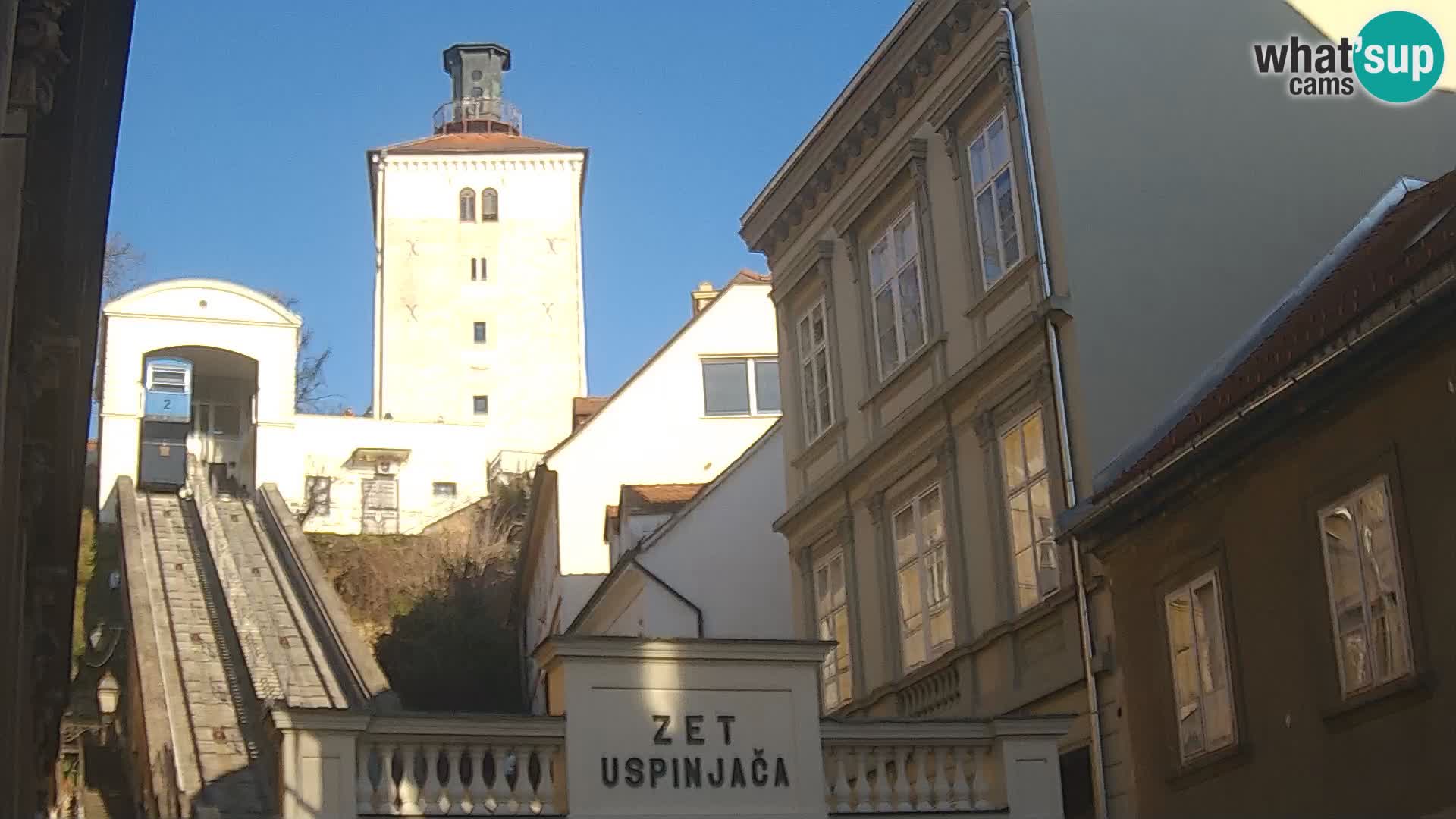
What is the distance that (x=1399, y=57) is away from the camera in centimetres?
2169

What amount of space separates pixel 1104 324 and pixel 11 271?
1109cm

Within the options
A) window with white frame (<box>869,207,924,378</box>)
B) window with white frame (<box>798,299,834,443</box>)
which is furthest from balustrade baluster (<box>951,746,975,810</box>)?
window with white frame (<box>798,299,834,443</box>)

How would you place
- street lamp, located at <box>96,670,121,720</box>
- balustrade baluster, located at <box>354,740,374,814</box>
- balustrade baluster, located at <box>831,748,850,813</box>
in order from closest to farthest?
balustrade baluster, located at <box>354,740,374,814</box>, balustrade baluster, located at <box>831,748,850,813</box>, street lamp, located at <box>96,670,121,720</box>

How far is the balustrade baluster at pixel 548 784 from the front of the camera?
49.4 feet

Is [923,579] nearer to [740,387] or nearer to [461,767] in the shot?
[461,767]

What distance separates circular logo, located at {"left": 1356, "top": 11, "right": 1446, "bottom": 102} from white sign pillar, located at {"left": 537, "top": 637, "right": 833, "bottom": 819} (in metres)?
9.70

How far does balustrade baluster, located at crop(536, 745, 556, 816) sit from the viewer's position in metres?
15.1

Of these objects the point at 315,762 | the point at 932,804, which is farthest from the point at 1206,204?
the point at 315,762

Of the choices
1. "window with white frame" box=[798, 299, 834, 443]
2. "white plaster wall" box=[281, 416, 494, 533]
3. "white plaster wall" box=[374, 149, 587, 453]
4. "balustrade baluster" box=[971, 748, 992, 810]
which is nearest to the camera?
"balustrade baluster" box=[971, 748, 992, 810]

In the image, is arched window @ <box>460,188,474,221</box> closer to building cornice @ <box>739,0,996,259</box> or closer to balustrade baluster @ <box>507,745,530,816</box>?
building cornice @ <box>739,0,996,259</box>

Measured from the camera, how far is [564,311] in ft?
260

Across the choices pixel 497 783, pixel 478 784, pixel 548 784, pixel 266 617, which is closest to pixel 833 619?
pixel 548 784

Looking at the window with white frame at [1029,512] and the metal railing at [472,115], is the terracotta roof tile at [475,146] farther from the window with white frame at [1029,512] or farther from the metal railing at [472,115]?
the window with white frame at [1029,512]

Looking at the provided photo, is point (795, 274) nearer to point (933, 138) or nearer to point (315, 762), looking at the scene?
point (933, 138)
